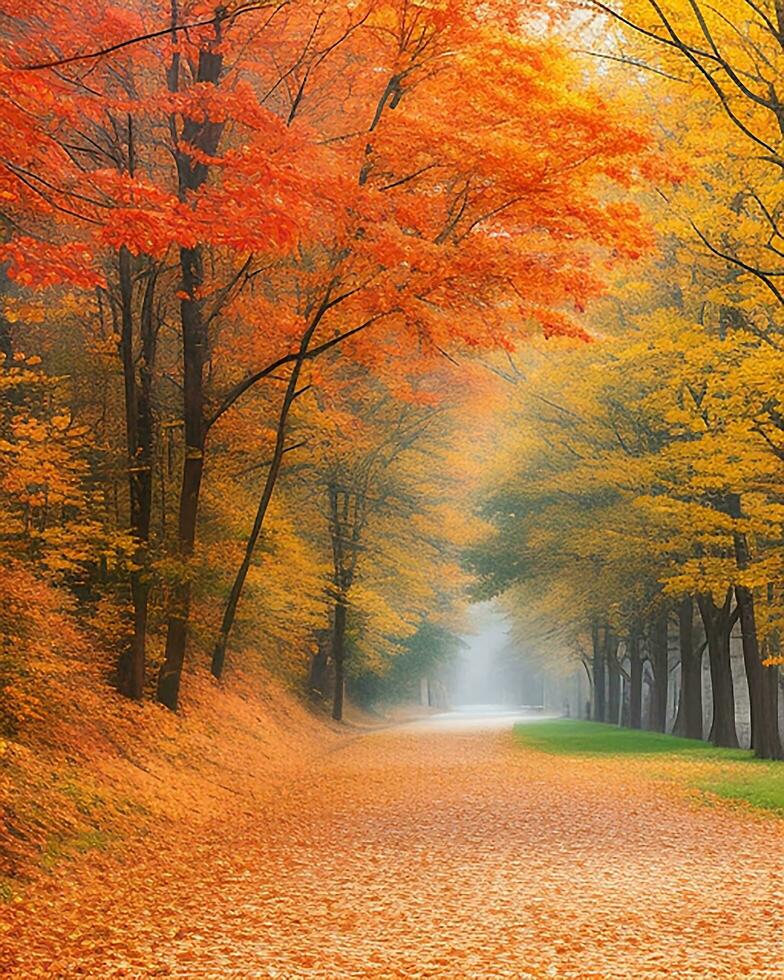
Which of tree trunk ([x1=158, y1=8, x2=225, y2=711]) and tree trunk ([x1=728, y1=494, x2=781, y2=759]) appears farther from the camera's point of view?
tree trunk ([x1=728, y1=494, x2=781, y2=759])

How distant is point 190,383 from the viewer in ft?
48.3

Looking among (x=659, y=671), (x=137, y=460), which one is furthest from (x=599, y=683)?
(x=137, y=460)

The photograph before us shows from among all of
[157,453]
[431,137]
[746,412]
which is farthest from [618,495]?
[431,137]

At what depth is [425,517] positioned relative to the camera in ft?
95.7

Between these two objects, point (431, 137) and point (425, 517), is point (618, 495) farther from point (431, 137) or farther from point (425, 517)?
point (431, 137)

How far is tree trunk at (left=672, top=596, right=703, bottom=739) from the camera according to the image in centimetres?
2505

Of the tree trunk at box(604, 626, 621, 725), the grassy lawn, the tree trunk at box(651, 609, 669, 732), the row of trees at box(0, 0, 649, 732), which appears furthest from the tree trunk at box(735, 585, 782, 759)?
the tree trunk at box(604, 626, 621, 725)

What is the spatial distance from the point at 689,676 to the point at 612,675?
1271 centimetres

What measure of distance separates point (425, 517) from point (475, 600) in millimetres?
2778

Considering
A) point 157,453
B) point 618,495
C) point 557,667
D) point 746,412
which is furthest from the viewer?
point 557,667

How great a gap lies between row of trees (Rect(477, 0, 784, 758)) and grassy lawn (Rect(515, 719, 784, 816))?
3.84 feet

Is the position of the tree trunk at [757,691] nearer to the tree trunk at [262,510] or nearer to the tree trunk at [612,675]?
the tree trunk at [262,510]

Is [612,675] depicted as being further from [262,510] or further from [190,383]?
[190,383]

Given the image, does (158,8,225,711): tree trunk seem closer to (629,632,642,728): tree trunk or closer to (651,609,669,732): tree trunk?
(651,609,669,732): tree trunk
